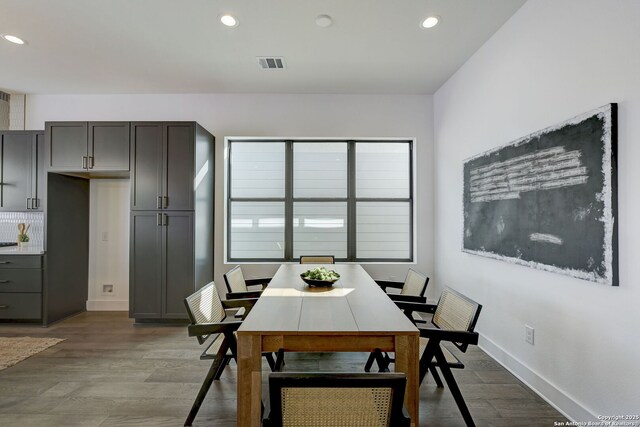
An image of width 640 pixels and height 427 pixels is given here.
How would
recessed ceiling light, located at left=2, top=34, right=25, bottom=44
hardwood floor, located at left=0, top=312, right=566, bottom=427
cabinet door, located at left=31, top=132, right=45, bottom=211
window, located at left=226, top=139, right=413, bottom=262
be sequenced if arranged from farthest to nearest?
window, located at left=226, top=139, right=413, bottom=262 → cabinet door, located at left=31, top=132, right=45, bottom=211 → recessed ceiling light, located at left=2, top=34, right=25, bottom=44 → hardwood floor, located at left=0, top=312, right=566, bottom=427

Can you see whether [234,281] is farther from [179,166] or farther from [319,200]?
[319,200]

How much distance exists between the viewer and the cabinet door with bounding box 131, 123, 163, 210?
3641 millimetres

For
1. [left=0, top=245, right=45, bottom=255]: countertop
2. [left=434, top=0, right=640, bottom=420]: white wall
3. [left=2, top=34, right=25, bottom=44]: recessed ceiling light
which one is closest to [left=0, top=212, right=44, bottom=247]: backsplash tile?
[left=0, top=245, right=45, bottom=255]: countertop

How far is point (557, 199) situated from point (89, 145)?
4.65 metres

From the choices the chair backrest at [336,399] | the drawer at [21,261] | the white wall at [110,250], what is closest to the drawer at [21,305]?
the drawer at [21,261]

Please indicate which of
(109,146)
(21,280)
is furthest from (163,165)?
(21,280)

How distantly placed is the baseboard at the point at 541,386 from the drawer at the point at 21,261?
5.04 m

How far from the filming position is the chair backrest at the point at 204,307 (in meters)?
1.91

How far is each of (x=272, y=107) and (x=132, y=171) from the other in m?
1.93

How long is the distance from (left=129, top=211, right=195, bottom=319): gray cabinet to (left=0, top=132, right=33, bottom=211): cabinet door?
1535 millimetres

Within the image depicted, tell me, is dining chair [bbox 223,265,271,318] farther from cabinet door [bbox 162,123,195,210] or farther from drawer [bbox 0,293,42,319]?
drawer [bbox 0,293,42,319]

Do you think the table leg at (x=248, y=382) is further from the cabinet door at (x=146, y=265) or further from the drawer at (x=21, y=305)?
the drawer at (x=21, y=305)

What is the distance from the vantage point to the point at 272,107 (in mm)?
4281

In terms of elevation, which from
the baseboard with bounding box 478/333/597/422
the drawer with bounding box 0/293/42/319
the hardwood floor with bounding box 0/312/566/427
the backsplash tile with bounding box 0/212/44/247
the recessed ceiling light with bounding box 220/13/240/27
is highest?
the recessed ceiling light with bounding box 220/13/240/27
